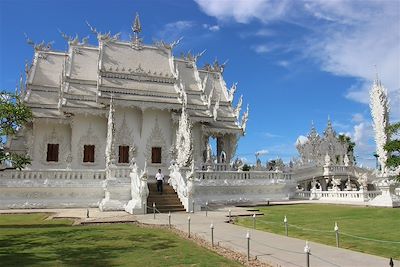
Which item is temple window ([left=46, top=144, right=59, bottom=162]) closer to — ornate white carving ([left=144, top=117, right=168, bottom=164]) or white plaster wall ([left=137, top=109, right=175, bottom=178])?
white plaster wall ([left=137, top=109, right=175, bottom=178])

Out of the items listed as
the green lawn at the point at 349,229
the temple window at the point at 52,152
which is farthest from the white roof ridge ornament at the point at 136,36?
the green lawn at the point at 349,229

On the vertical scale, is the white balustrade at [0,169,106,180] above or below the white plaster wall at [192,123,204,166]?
below

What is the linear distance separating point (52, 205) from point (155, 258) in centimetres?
1409

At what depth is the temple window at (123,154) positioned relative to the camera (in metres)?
24.7

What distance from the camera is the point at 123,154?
24719mm

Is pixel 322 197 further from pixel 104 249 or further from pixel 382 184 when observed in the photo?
pixel 104 249

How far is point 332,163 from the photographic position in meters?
31.7

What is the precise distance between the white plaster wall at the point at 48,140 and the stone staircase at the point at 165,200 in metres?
8.13

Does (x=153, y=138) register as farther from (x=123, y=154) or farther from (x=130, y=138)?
(x=123, y=154)

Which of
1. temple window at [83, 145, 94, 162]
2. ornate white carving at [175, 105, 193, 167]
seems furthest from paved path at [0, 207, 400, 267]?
temple window at [83, 145, 94, 162]

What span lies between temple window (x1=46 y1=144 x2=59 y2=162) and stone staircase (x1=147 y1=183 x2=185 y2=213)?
27.6 feet

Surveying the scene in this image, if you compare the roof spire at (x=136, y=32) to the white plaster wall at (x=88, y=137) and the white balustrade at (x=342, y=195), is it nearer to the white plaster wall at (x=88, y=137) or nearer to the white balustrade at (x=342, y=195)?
the white plaster wall at (x=88, y=137)

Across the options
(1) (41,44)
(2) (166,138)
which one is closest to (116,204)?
(2) (166,138)

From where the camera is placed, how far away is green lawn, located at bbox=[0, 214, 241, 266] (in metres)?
6.85
